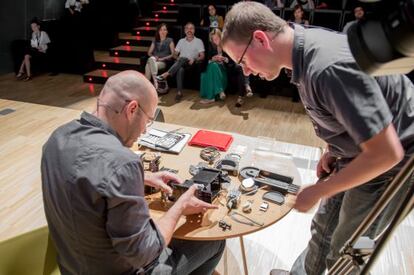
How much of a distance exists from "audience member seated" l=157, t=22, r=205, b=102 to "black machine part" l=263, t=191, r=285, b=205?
13.8 feet

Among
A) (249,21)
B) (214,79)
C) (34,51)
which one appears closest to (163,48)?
(214,79)

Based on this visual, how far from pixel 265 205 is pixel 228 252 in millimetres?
882

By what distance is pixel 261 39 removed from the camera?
124cm

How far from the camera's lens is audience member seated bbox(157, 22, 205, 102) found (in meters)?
5.61

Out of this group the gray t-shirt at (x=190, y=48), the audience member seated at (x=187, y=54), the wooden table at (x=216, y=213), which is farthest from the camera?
the gray t-shirt at (x=190, y=48)

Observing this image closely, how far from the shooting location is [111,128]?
1.20 metres

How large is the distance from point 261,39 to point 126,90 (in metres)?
0.51

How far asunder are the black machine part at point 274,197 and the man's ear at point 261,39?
68cm

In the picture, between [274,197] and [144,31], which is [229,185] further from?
[144,31]

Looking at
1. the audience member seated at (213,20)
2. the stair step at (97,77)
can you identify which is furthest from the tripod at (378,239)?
the stair step at (97,77)

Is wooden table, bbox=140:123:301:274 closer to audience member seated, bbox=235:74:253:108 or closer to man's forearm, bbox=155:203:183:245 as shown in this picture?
man's forearm, bbox=155:203:183:245

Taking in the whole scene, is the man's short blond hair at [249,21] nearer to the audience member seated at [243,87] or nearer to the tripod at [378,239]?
the tripod at [378,239]

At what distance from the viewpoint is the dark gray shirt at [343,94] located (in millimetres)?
1042

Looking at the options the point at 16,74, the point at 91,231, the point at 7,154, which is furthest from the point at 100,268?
the point at 16,74
